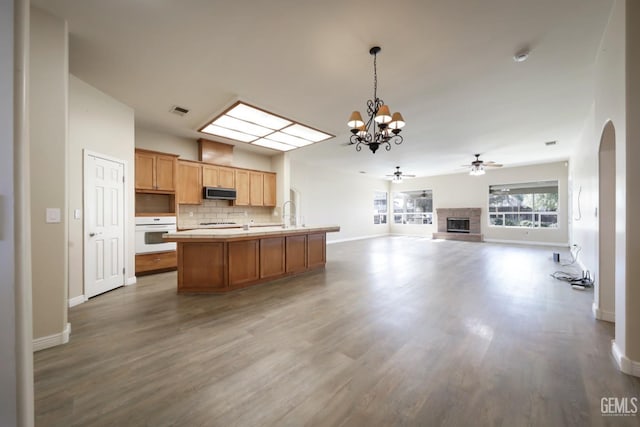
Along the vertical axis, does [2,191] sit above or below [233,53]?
below

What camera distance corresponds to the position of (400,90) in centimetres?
352

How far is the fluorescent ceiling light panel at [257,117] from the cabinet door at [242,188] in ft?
6.96

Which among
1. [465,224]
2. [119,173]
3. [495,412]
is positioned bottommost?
[495,412]

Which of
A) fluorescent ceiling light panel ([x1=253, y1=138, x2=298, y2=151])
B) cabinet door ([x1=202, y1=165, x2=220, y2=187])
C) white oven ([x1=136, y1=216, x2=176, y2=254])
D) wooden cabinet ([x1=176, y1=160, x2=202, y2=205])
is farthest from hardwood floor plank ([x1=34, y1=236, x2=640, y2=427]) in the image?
fluorescent ceiling light panel ([x1=253, y1=138, x2=298, y2=151])

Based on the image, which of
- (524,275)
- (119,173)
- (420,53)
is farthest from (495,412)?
(119,173)

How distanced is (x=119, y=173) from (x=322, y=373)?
4216mm

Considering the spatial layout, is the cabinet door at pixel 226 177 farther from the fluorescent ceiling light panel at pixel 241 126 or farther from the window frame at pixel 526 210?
the window frame at pixel 526 210

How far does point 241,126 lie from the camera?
476 cm

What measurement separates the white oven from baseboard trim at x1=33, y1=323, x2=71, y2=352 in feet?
7.77

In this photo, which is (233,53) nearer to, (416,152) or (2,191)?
(2,191)

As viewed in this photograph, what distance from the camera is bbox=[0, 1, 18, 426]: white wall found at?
77cm

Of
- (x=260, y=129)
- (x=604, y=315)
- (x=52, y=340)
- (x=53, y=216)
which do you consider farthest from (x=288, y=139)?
(x=604, y=315)

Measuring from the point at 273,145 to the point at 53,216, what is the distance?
439 cm

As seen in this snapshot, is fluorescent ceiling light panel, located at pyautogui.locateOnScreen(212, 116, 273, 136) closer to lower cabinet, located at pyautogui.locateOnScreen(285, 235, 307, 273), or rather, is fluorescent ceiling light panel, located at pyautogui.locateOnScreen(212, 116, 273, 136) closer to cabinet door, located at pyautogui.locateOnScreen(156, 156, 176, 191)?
cabinet door, located at pyautogui.locateOnScreen(156, 156, 176, 191)
